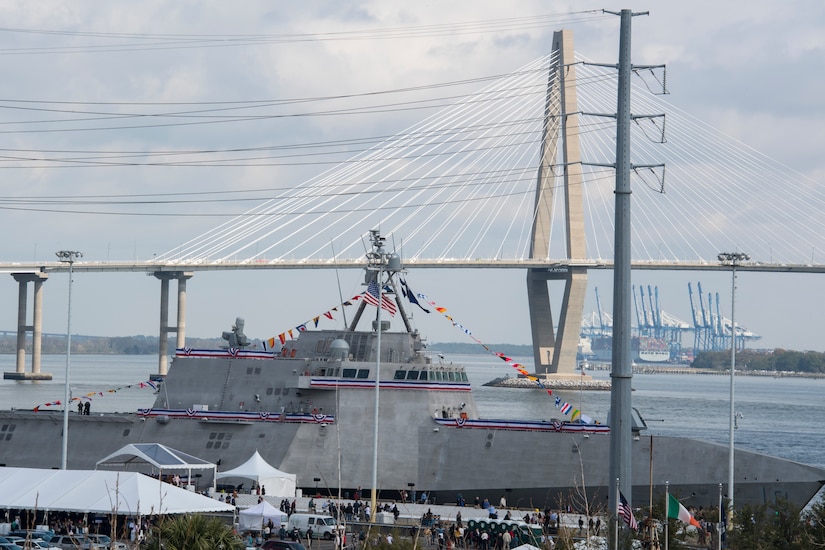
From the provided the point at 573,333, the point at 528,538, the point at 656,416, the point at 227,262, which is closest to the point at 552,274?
the point at 573,333

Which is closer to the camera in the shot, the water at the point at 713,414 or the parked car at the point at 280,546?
the parked car at the point at 280,546

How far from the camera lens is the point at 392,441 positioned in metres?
36.0

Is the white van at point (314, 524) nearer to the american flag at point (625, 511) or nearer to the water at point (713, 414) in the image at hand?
the american flag at point (625, 511)

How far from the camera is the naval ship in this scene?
115 feet

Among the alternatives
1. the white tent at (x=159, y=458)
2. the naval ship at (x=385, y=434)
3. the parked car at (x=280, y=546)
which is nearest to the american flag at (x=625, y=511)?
the parked car at (x=280, y=546)

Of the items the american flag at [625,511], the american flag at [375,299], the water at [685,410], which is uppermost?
the american flag at [375,299]

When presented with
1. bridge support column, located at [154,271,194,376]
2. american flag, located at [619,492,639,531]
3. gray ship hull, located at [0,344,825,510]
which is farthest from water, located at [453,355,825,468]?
american flag, located at [619,492,639,531]

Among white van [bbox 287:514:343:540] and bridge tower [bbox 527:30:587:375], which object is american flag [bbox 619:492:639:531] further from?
bridge tower [bbox 527:30:587:375]

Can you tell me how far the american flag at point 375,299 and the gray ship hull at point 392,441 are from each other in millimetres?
913

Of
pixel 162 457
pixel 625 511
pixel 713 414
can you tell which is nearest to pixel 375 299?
pixel 162 457

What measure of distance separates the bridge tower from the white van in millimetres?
64646

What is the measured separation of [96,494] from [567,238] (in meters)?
77.5

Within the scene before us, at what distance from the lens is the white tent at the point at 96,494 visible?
1067 inches

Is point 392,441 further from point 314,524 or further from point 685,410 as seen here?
point 685,410
